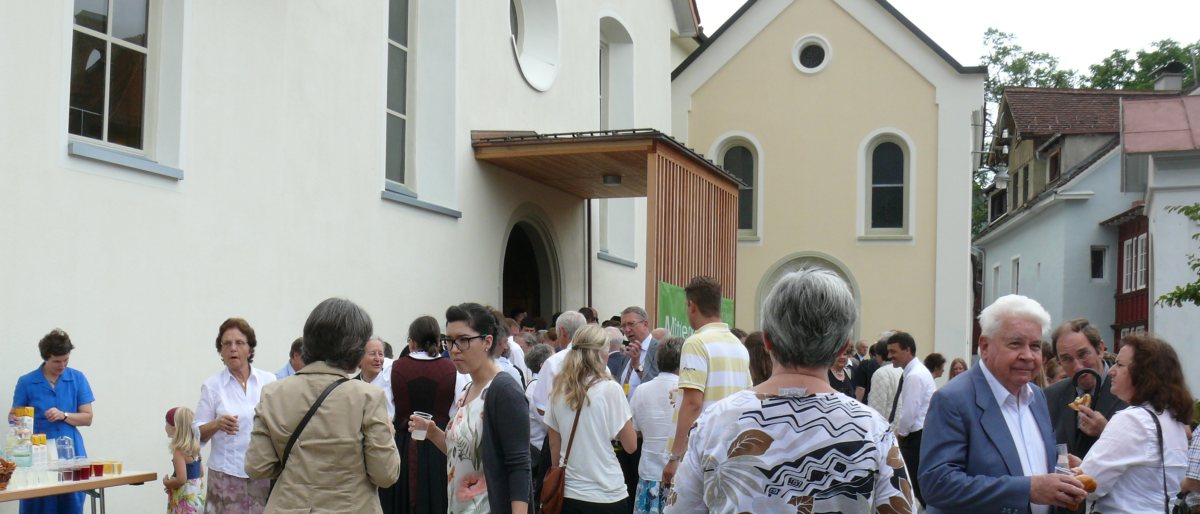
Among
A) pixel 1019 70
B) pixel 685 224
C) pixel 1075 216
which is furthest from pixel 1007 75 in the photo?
pixel 685 224

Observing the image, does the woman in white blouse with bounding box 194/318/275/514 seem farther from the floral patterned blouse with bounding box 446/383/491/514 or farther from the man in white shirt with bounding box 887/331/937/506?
the man in white shirt with bounding box 887/331/937/506

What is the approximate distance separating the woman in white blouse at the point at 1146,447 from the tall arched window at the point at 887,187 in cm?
2276

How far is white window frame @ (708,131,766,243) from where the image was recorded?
1120 inches

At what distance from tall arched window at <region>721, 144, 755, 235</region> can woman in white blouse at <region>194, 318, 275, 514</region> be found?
2173 centimetres

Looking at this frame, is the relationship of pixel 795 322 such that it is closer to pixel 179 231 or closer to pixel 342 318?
pixel 342 318

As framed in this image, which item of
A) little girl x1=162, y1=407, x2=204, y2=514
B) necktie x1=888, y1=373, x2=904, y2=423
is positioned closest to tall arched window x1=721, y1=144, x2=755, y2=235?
necktie x1=888, y1=373, x2=904, y2=423

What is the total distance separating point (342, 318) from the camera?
4762 mm

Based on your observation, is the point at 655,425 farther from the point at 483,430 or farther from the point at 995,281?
the point at 995,281

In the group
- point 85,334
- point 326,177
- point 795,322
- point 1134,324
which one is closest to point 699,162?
point 326,177

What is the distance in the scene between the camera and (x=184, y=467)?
7.79 m

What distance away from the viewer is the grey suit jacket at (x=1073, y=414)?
6141mm

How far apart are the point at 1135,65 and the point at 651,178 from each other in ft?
139

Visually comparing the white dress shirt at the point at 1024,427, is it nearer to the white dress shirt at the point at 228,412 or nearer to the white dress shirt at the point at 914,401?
the white dress shirt at the point at 228,412

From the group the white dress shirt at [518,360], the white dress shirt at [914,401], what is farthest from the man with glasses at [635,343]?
the white dress shirt at [914,401]
